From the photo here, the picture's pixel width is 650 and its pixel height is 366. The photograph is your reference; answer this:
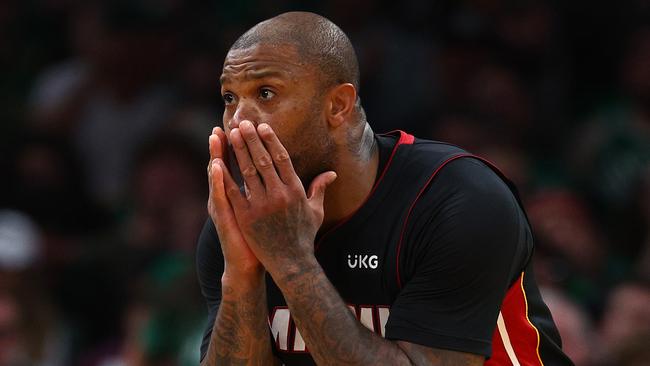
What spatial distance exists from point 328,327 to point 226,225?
0.40 metres

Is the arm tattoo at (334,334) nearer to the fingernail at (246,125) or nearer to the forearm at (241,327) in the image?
the forearm at (241,327)

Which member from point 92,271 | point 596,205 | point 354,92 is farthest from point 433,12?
point 354,92

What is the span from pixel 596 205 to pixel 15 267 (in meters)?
3.31

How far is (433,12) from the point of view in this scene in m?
8.33

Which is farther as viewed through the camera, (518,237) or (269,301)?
(269,301)

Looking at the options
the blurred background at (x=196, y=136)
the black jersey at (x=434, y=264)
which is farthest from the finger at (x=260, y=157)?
the blurred background at (x=196, y=136)

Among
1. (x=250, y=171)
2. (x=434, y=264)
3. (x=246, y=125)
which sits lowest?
(x=434, y=264)

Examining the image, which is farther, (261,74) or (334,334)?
(261,74)

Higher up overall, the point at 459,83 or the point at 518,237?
the point at 518,237

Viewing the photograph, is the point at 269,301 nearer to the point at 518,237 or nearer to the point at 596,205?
the point at 518,237

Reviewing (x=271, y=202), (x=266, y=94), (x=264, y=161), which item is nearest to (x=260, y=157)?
(x=264, y=161)

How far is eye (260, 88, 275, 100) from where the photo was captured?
3.47 m

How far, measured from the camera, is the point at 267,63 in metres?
3.46

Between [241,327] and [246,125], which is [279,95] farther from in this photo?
[241,327]
